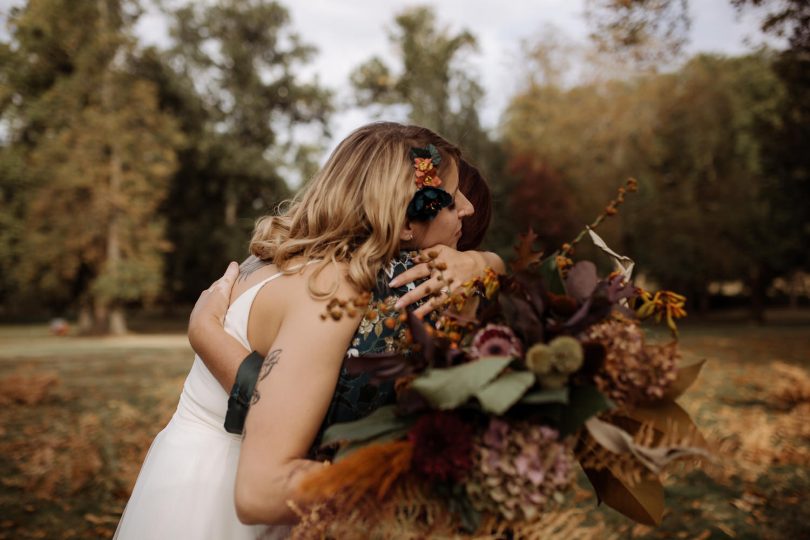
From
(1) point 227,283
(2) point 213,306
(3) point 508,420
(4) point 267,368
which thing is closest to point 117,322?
(1) point 227,283

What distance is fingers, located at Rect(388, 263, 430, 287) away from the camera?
1892 millimetres

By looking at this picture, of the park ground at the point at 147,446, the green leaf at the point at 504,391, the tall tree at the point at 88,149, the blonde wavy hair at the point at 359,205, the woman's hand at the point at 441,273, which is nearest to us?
the green leaf at the point at 504,391

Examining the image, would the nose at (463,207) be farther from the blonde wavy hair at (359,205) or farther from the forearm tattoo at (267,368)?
the forearm tattoo at (267,368)

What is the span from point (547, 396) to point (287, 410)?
0.67 m

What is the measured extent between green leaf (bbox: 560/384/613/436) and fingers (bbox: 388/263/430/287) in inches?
27.0

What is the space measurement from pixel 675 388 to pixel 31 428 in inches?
384

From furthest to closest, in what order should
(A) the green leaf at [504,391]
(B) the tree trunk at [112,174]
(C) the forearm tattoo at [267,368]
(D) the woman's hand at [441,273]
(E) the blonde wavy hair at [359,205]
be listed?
(B) the tree trunk at [112,174] < (E) the blonde wavy hair at [359,205] < (D) the woman's hand at [441,273] < (C) the forearm tattoo at [267,368] < (A) the green leaf at [504,391]

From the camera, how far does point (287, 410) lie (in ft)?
5.12

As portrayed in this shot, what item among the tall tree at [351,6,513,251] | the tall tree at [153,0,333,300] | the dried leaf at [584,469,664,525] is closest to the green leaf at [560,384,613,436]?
the dried leaf at [584,469,664,525]

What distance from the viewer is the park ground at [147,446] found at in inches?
200

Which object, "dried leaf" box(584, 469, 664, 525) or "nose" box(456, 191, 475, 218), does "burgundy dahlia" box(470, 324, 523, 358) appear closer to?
"dried leaf" box(584, 469, 664, 525)

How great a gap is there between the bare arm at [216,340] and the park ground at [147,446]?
1.10m

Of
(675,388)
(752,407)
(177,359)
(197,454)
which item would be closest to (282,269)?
(197,454)

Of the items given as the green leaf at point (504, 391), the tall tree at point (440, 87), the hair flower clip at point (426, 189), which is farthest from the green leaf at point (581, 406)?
the tall tree at point (440, 87)
